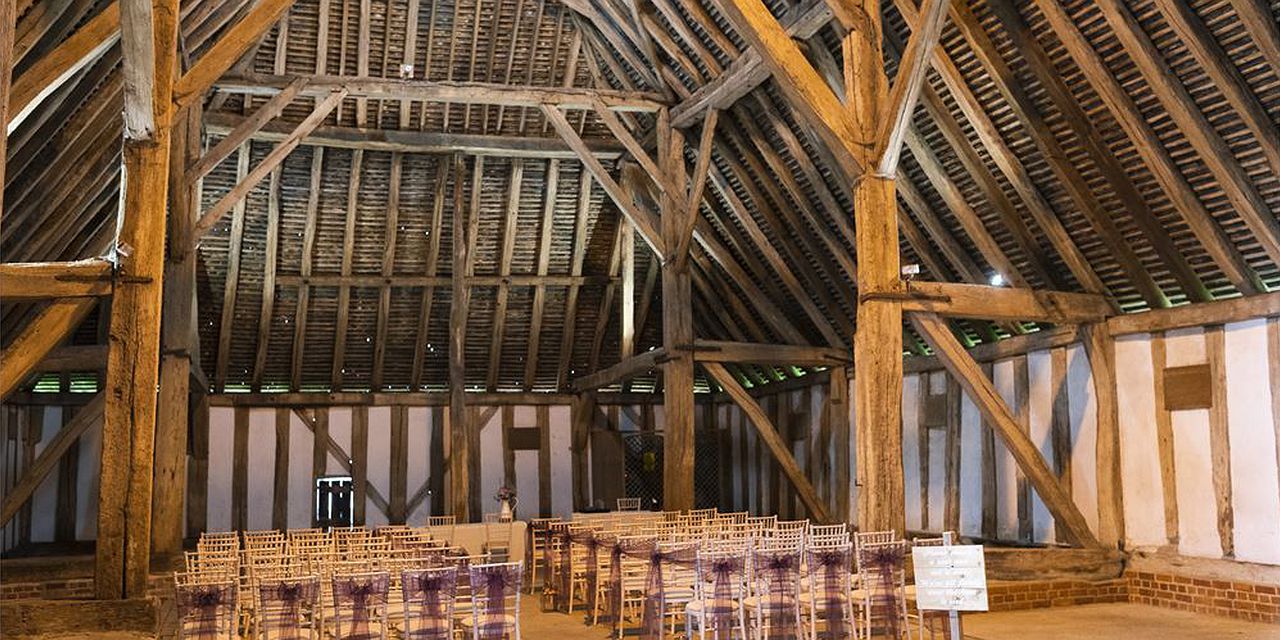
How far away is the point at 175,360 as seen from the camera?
1183 centimetres

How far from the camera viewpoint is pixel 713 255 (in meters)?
15.1

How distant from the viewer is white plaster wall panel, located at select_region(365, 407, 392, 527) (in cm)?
1775

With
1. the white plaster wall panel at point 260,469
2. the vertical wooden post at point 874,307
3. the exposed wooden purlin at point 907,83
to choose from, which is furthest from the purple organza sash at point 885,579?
the white plaster wall panel at point 260,469

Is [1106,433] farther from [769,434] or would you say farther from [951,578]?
[951,578]

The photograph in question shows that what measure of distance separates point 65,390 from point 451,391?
5.33m

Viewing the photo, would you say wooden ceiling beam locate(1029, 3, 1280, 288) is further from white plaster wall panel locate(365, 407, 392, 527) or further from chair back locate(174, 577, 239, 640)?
white plaster wall panel locate(365, 407, 392, 527)

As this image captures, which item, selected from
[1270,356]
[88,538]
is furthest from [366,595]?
[88,538]

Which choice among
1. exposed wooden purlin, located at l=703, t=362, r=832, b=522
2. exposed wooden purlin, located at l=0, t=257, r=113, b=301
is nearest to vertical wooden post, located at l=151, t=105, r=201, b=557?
exposed wooden purlin, located at l=0, t=257, r=113, b=301

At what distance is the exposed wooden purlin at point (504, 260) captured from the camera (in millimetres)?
15992

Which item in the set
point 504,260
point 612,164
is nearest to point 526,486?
point 504,260

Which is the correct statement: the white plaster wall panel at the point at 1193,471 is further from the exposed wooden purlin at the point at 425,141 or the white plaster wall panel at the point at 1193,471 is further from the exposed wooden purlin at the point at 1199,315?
the exposed wooden purlin at the point at 425,141

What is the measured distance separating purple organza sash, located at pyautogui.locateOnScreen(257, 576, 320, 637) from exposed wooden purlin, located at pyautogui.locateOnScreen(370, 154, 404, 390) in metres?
9.35

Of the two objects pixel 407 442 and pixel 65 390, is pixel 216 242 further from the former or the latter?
pixel 407 442

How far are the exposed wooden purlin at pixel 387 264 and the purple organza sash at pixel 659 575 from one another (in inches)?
335
